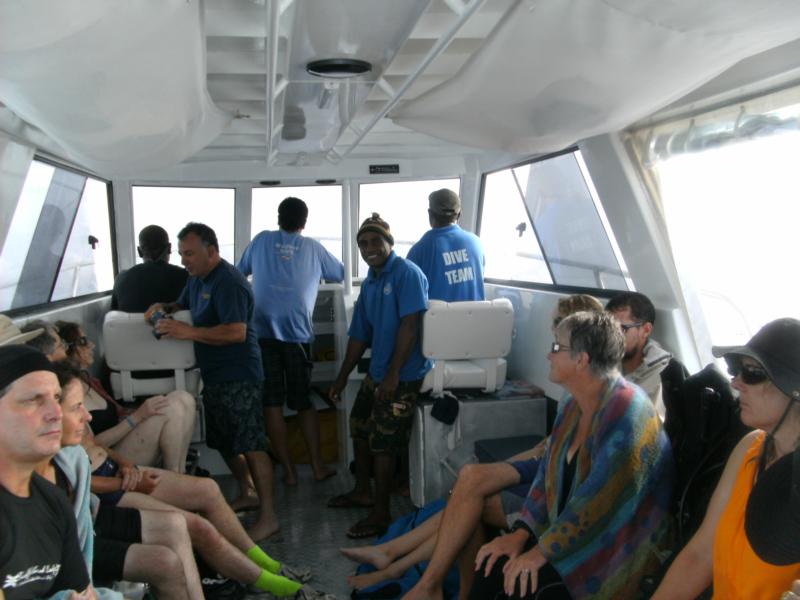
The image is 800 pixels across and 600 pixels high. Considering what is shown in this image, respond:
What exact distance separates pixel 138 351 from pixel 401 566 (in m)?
2.07

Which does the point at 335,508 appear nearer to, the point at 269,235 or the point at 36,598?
the point at 269,235

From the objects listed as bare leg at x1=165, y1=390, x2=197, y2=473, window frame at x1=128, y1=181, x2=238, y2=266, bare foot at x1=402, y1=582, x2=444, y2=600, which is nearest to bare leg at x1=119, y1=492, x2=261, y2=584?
bare leg at x1=165, y1=390, x2=197, y2=473

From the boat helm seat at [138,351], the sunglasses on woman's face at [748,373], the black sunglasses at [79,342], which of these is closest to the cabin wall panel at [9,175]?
the black sunglasses at [79,342]

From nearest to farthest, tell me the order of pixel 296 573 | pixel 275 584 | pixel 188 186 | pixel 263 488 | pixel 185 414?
pixel 275 584 → pixel 296 573 → pixel 185 414 → pixel 263 488 → pixel 188 186

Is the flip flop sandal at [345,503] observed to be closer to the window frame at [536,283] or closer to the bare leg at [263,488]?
the bare leg at [263,488]

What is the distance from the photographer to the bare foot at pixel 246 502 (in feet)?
14.9

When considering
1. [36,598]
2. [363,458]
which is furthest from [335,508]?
[36,598]

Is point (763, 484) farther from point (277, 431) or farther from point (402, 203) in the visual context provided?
point (402, 203)

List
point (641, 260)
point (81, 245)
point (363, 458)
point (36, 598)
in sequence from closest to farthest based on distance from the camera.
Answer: point (36, 598) < point (641, 260) < point (363, 458) < point (81, 245)

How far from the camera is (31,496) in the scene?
2.04m

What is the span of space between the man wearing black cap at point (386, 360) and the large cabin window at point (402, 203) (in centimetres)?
218

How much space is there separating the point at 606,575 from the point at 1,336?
2.42 meters

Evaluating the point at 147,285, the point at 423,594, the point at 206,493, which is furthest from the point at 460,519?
the point at 147,285

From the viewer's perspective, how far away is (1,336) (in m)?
2.93
